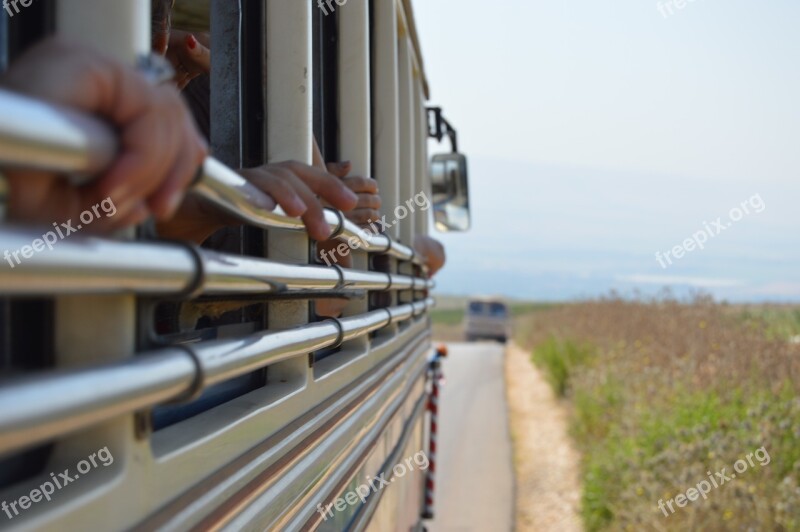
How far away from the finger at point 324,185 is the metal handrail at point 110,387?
1.58 feet

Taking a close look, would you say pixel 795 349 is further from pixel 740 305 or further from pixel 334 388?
pixel 334 388

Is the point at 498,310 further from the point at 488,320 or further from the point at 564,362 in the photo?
the point at 564,362

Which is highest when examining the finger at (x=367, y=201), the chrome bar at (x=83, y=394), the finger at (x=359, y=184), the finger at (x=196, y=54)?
the finger at (x=196, y=54)

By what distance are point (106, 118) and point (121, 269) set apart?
0.15 meters

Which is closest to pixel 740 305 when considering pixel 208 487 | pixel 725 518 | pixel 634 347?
pixel 634 347

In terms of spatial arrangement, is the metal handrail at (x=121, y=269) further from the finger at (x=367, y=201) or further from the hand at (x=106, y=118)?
the finger at (x=367, y=201)

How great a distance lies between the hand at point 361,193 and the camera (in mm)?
2742

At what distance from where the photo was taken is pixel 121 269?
1.03 metres

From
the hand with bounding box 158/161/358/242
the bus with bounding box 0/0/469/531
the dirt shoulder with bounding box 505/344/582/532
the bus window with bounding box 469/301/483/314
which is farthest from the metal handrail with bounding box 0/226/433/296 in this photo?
the bus window with bounding box 469/301/483/314

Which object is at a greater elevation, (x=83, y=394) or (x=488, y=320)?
(x=83, y=394)

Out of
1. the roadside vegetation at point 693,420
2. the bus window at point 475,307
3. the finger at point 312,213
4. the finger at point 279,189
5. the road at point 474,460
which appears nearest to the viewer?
the finger at point 279,189

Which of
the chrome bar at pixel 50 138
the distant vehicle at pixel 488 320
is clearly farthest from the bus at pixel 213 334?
the distant vehicle at pixel 488 320

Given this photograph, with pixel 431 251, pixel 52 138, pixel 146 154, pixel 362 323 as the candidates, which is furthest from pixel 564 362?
pixel 52 138

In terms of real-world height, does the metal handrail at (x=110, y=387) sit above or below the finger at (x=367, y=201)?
below
